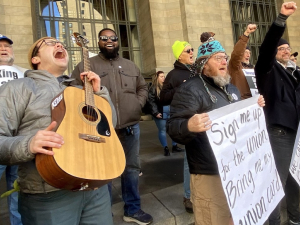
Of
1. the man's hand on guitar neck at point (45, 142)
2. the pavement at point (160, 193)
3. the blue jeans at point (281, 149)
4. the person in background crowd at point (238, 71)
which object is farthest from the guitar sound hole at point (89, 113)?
the person in background crowd at point (238, 71)

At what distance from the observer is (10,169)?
2.38 m

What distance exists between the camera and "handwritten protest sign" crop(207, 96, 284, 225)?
58.9 inches

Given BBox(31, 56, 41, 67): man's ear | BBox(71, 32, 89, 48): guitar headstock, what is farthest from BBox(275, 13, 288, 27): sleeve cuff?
BBox(31, 56, 41, 67): man's ear

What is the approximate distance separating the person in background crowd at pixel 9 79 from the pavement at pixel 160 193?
18.3 inches

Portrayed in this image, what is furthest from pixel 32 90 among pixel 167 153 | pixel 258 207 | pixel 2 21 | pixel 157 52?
pixel 157 52

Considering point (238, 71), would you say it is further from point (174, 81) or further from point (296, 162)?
point (296, 162)

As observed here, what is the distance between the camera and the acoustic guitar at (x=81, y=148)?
110 cm

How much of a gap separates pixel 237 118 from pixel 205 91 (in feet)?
1.04

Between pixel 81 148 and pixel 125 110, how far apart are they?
126 cm

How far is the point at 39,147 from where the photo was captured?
42.0 inches

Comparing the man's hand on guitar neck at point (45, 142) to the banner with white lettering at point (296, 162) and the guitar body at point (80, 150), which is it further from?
the banner with white lettering at point (296, 162)

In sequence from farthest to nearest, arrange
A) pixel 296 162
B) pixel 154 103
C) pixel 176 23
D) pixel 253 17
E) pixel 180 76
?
pixel 253 17
pixel 176 23
pixel 154 103
pixel 180 76
pixel 296 162

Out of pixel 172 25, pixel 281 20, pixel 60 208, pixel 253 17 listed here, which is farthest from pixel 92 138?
pixel 253 17

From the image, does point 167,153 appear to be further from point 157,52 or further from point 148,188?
point 157,52
